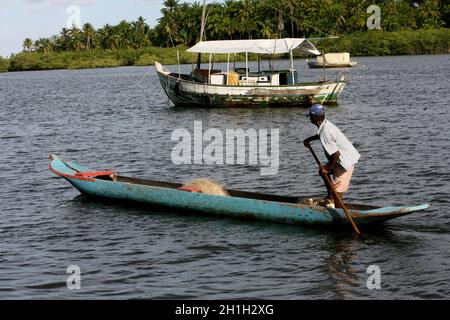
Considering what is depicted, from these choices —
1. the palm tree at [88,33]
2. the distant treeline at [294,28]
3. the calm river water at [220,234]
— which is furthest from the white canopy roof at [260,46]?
the palm tree at [88,33]

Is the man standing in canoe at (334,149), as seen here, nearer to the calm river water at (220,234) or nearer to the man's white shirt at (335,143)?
the man's white shirt at (335,143)

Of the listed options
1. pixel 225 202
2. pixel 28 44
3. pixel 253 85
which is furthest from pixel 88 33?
pixel 225 202

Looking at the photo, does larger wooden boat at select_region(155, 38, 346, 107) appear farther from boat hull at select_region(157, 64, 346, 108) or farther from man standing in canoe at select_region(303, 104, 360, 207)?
man standing in canoe at select_region(303, 104, 360, 207)

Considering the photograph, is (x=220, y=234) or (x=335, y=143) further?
(x=220, y=234)

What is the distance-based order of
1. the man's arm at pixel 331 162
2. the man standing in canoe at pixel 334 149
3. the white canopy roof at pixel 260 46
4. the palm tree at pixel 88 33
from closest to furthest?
the man standing in canoe at pixel 334 149
the man's arm at pixel 331 162
the white canopy roof at pixel 260 46
the palm tree at pixel 88 33

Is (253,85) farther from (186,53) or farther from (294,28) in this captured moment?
(294,28)

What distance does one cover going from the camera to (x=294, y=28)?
4486 inches

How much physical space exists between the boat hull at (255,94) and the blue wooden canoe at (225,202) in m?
19.9

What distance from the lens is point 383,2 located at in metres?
120

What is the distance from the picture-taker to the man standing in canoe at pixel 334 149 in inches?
495

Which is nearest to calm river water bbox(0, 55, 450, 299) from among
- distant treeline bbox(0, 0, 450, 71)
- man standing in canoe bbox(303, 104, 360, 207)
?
man standing in canoe bbox(303, 104, 360, 207)

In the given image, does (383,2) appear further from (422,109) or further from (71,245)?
(71,245)

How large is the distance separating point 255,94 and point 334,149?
80.9ft
